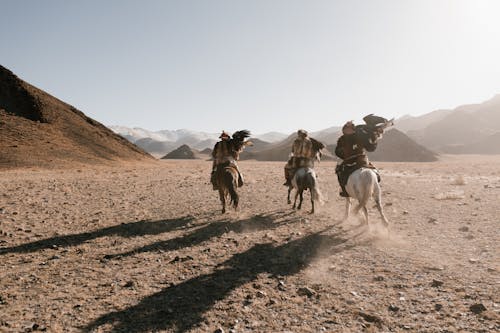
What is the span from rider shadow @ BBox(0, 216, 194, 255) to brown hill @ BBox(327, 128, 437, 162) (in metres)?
81.7

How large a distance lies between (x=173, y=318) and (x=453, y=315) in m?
3.88

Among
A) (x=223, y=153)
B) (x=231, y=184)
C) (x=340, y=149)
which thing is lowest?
(x=231, y=184)

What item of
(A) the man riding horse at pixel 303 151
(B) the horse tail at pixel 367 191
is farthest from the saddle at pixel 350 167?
(A) the man riding horse at pixel 303 151

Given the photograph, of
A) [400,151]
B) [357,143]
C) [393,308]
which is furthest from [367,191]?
[400,151]

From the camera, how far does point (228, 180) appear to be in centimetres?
1154

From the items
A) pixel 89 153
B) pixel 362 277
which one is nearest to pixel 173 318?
pixel 362 277

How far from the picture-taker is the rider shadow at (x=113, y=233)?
829 cm

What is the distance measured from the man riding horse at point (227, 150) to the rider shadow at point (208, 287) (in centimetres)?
439

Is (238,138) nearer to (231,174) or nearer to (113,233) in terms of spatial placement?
(231,174)

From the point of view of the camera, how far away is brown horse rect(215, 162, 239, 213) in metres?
11.5

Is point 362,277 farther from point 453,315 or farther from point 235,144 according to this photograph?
point 235,144

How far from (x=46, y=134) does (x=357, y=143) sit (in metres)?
44.5

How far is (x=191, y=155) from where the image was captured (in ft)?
353

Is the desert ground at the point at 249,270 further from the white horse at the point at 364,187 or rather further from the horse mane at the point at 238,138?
the horse mane at the point at 238,138
